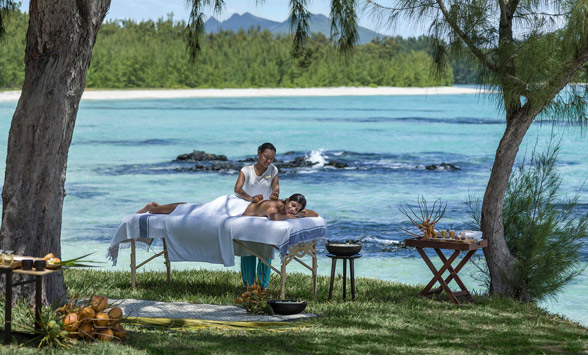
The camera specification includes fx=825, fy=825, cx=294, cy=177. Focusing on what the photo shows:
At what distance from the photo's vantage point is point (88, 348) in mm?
3947

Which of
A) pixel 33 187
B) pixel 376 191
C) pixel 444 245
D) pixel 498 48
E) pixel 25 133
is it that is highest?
pixel 498 48

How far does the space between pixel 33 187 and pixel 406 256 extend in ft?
22.9

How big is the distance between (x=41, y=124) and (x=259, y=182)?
1791mm

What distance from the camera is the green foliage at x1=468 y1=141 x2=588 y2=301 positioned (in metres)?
6.46

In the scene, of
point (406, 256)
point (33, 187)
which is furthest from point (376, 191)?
point (33, 187)

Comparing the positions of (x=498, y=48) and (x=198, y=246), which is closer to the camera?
(x=198, y=246)

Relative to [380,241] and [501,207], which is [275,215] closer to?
[501,207]

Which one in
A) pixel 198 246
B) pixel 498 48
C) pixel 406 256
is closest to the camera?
pixel 198 246

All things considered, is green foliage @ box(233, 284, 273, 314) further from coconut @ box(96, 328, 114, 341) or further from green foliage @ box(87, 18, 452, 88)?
green foliage @ box(87, 18, 452, 88)

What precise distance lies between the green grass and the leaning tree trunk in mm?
450

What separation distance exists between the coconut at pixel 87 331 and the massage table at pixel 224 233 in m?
1.41

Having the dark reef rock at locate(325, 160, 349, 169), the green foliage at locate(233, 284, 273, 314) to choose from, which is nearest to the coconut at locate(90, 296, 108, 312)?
the green foliage at locate(233, 284, 273, 314)

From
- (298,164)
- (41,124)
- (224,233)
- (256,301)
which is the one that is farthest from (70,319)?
(298,164)

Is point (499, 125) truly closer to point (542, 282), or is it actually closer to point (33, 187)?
point (542, 282)
